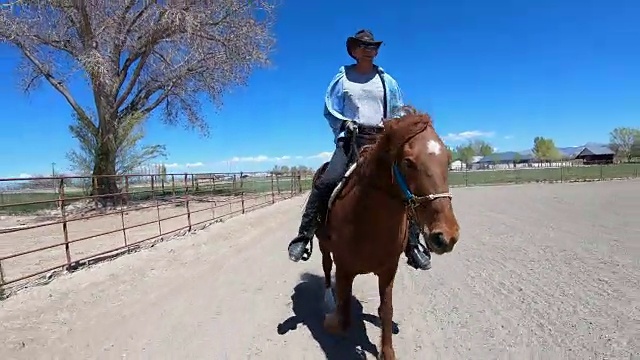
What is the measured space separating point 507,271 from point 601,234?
13.9 feet

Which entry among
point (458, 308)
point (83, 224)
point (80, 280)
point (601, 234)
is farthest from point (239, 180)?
point (458, 308)

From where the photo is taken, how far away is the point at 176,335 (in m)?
4.25

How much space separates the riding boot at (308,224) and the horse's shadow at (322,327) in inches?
34.2

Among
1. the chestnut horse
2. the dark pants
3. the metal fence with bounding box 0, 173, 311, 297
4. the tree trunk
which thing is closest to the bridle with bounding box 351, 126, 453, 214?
the chestnut horse

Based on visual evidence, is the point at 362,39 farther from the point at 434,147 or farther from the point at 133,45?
the point at 133,45

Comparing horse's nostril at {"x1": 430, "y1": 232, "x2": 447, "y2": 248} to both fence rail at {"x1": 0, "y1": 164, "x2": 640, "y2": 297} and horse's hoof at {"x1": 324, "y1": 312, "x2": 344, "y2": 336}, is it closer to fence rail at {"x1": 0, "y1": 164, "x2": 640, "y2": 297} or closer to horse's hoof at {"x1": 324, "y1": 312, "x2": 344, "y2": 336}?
horse's hoof at {"x1": 324, "y1": 312, "x2": 344, "y2": 336}

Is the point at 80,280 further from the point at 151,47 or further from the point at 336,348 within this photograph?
the point at 151,47

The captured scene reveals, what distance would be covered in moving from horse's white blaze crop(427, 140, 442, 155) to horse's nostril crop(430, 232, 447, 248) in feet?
1.47

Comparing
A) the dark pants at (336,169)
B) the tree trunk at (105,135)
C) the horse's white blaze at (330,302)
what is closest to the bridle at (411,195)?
the dark pants at (336,169)

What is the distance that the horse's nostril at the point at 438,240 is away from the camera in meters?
2.20

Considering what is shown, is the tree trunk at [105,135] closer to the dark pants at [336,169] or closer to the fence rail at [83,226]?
the fence rail at [83,226]

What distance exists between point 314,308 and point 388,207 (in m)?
2.59

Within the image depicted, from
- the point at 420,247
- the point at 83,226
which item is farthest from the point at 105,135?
the point at 420,247

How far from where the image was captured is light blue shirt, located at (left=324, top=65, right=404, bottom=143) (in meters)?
3.63
